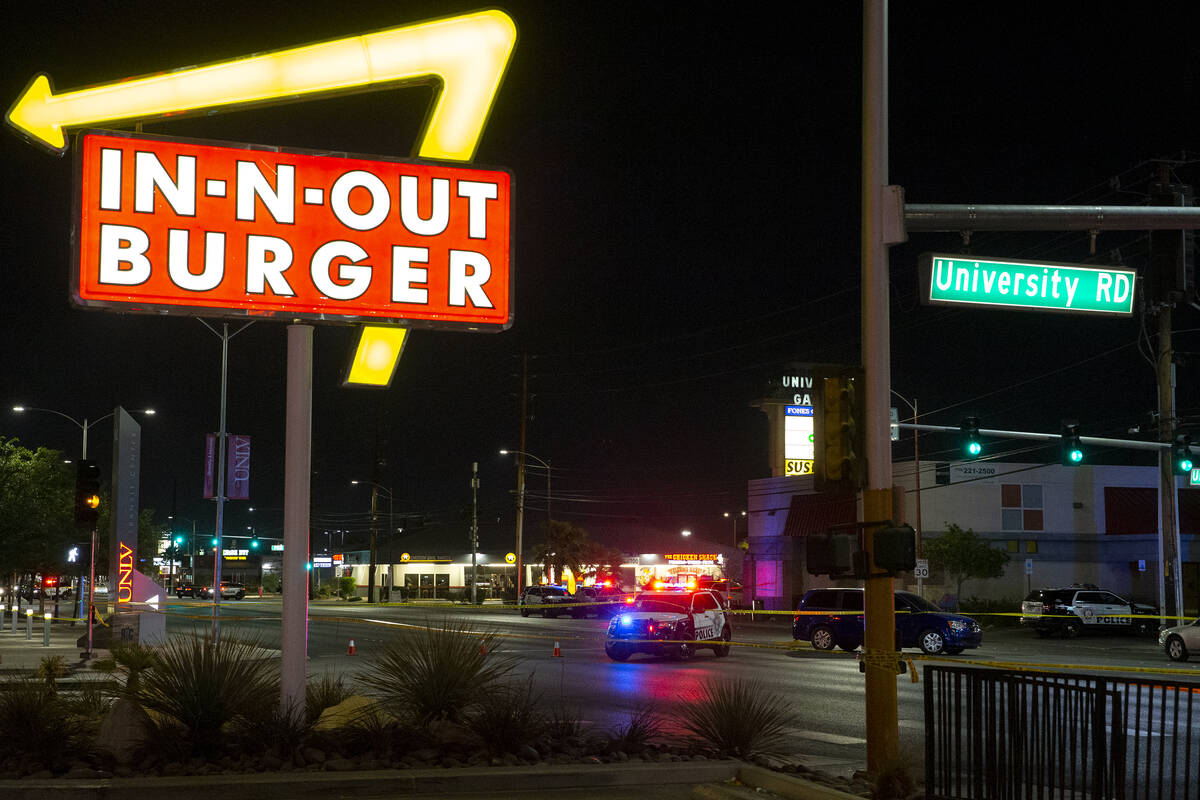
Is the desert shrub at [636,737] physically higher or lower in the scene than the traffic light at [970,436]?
lower

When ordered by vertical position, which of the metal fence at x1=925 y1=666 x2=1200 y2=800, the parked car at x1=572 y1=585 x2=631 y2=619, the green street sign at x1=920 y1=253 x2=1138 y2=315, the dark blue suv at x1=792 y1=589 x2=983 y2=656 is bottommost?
the parked car at x1=572 y1=585 x2=631 y2=619

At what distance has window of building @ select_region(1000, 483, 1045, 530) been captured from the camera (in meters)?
54.1

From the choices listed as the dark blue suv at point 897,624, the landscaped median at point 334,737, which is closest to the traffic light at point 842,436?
the landscaped median at point 334,737

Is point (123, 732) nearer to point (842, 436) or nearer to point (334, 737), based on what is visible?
point (334, 737)

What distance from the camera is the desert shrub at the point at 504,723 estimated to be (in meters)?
10.5

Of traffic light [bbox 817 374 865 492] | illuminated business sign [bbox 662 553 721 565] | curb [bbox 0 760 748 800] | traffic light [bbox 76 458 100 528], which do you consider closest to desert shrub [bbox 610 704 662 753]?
curb [bbox 0 760 748 800]

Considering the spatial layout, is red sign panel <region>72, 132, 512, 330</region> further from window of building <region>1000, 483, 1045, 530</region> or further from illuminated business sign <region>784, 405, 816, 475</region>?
illuminated business sign <region>784, 405, 816, 475</region>

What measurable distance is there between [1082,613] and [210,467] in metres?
32.7

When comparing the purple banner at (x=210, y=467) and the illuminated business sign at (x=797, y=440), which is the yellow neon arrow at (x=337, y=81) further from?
the illuminated business sign at (x=797, y=440)

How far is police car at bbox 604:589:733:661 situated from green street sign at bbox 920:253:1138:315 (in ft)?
52.2

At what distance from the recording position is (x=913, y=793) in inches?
348

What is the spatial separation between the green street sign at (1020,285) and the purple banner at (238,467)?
37450 millimetres

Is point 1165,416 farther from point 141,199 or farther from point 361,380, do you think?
point 141,199

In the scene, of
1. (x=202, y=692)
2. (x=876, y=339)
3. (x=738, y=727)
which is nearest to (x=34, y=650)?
Answer: (x=202, y=692)
